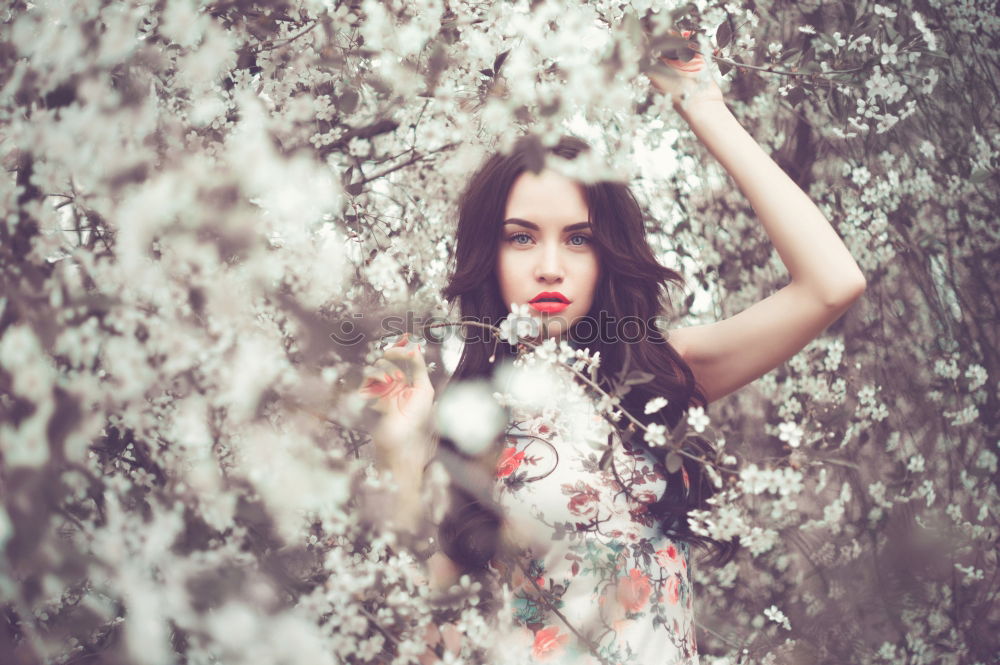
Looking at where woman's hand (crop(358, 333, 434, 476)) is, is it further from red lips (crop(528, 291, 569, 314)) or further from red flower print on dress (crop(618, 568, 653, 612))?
red flower print on dress (crop(618, 568, 653, 612))

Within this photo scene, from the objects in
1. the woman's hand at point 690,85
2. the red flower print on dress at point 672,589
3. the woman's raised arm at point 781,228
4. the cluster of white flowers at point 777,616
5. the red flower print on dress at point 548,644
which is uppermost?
the woman's hand at point 690,85

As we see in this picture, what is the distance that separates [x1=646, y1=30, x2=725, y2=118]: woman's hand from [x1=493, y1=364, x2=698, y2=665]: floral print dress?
0.71m

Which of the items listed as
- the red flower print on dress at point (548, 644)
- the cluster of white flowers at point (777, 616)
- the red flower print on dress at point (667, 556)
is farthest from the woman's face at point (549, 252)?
the cluster of white flowers at point (777, 616)

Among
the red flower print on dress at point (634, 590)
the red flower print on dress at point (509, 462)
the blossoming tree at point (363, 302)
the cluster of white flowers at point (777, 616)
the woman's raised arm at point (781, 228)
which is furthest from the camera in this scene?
the cluster of white flowers at point (777, 616)

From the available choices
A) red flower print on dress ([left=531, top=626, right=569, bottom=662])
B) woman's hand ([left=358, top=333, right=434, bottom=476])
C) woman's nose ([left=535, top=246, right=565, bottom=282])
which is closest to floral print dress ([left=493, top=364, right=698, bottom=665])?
red flower print on dress ([left=531, top=626, right=569, bottom=662])

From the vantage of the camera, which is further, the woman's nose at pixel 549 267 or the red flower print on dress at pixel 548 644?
the woman's nose at pixel 549 267

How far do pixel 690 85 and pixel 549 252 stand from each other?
0.56m

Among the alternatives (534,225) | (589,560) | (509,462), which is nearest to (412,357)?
(509,462)

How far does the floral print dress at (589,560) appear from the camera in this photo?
1919 millimetres

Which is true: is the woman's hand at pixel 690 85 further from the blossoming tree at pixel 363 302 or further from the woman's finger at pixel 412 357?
the woman's finger at pixel 412 357

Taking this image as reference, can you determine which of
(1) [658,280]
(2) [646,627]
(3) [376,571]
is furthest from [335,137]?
(2) [646,627]

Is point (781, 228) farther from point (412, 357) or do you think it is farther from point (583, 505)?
point (412, 357)

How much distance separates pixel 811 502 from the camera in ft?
13.5

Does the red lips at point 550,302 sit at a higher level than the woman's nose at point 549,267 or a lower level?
lower
